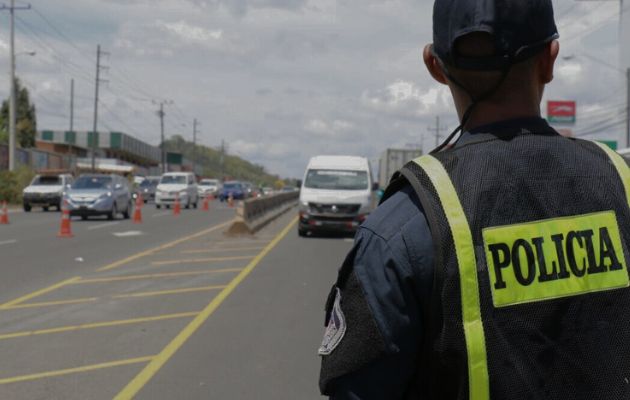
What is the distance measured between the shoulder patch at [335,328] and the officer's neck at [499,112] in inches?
20.0

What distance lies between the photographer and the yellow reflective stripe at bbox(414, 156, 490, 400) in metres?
1.57

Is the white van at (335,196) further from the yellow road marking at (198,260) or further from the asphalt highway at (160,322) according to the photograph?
the yellow road marking at (198,260)

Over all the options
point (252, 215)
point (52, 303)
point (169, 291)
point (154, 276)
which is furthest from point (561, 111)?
point (52, 303)

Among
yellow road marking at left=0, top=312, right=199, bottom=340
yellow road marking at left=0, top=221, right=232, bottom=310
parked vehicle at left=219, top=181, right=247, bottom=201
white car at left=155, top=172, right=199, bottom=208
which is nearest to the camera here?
yellow road marking at left=0, top=312, right=199, bottom=340

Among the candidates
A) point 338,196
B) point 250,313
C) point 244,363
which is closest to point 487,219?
point 244,363

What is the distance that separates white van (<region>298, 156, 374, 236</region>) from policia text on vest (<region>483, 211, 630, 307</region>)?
18.6 meters

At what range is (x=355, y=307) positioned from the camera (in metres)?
1.60

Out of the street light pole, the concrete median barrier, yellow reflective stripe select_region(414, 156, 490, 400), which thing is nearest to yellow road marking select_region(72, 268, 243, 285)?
the concrete median barrier

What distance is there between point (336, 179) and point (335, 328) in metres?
20.6

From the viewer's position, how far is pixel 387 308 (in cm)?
157

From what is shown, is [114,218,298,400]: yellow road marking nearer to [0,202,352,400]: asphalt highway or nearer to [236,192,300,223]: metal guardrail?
[0,202,352,400]: asphalt highway

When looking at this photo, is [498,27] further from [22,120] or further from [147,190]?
[22,120]

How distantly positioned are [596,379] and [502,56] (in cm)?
70

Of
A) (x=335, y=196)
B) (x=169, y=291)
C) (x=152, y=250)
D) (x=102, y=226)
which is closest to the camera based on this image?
(x=169, y=291)
